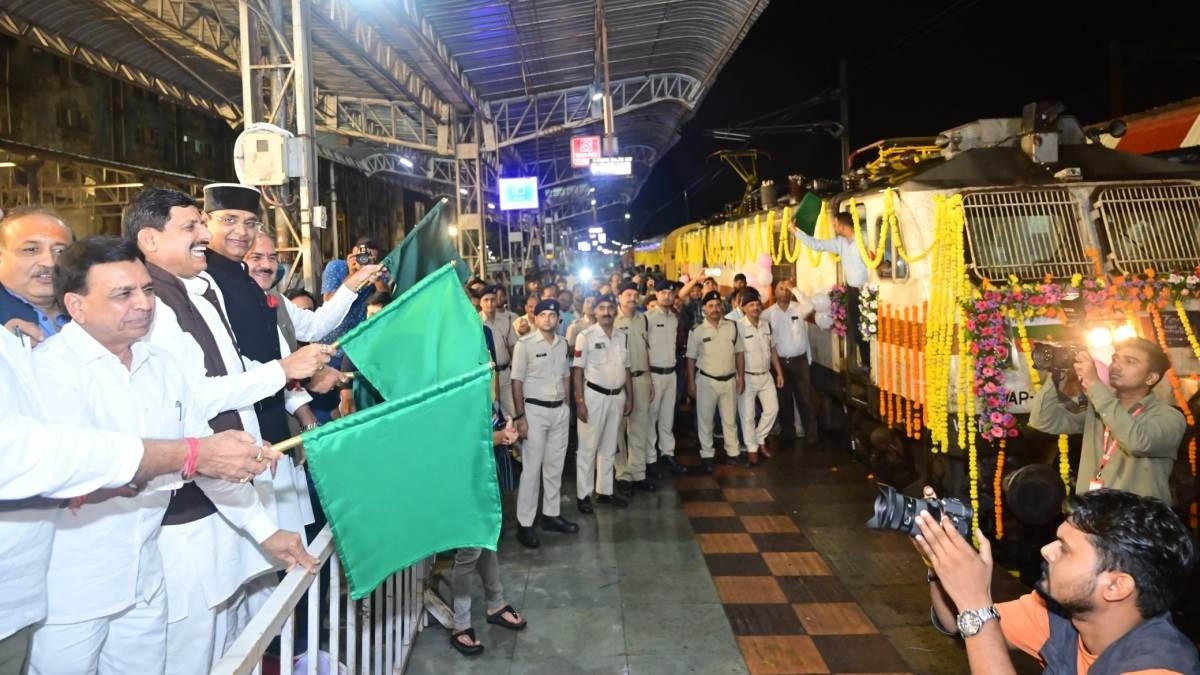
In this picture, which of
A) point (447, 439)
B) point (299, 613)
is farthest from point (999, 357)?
point (299, 613)

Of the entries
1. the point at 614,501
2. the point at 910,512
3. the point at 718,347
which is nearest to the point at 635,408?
the point at 614,501

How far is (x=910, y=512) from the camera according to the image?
2.26 m

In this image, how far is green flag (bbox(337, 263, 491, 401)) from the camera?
3332 mm

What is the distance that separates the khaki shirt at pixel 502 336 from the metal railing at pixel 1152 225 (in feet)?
17.1

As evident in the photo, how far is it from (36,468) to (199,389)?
2.91ft

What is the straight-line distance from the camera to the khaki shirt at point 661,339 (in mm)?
7758

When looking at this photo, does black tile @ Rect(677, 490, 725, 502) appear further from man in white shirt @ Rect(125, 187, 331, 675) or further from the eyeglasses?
the eyeglasses

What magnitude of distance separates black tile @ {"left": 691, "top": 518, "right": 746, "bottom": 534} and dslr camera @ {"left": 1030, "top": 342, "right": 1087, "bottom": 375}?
8.30ft

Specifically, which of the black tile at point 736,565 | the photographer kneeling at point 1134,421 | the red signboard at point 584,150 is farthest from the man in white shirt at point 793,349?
the red signboard at point 584,150

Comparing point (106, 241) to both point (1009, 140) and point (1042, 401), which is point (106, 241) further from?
point (1009, 140)

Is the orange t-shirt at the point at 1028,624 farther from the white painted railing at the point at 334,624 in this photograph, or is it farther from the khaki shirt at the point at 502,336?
the khaki shirt at the point at 502,336

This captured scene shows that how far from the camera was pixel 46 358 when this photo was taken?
91.7 inches

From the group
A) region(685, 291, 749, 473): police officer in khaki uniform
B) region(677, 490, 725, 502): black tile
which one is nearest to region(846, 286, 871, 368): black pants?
region(685, 291, 749, 473): police officer in khaki uniform

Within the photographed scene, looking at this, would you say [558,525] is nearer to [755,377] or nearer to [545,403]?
[545,403]
